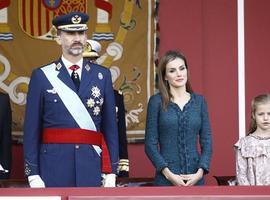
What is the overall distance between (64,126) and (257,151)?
3.76ft

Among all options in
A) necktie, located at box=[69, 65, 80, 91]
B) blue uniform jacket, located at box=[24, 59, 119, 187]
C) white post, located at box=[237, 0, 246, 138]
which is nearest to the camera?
blue uniform jacket, located at box=[24, 59, 119, 187]

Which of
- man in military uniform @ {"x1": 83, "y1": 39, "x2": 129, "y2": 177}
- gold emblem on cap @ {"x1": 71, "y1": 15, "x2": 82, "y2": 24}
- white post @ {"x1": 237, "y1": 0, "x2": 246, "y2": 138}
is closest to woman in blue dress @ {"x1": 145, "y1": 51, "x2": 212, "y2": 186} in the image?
gold emblem on cap @ {"x1": 71, "y1": 15, "x2": 82, "y2": 24}

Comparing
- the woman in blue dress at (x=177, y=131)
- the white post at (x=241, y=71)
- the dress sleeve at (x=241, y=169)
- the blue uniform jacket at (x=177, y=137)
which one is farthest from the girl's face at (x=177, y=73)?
the white post at (x=241, y=71)

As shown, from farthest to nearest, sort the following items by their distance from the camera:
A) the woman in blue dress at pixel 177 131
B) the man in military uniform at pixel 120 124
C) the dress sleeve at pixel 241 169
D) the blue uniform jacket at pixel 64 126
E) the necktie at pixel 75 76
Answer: the man in military uniform at pixel 120 124
the dress sleeve at pixel 241 169
the woman in blue dress at pixel 177 131
the necktie at pixel 75 76
the blue uniform jacket at pixel 64 126

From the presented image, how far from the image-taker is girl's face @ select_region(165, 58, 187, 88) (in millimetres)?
5434

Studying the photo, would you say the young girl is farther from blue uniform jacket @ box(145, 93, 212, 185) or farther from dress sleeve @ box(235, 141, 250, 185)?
blue uniform jacket @ box(145, 93, 212, 185)

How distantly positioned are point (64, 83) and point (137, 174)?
234 cm

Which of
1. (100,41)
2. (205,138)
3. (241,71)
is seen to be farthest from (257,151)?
(100,41)

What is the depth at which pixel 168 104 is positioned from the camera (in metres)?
5.40

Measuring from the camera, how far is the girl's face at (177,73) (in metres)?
5.43

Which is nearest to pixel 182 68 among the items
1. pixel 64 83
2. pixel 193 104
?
pixel 193 104

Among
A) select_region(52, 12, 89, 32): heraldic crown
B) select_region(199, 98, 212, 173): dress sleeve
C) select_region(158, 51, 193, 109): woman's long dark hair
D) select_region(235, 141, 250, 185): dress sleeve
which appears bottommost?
select_region(235, 141, 250, 185): dress sleeve

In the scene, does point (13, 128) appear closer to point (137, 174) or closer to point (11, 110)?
point (11, 110)

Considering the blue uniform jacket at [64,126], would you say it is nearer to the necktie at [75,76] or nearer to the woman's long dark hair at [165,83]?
the necktie at [75,76]
